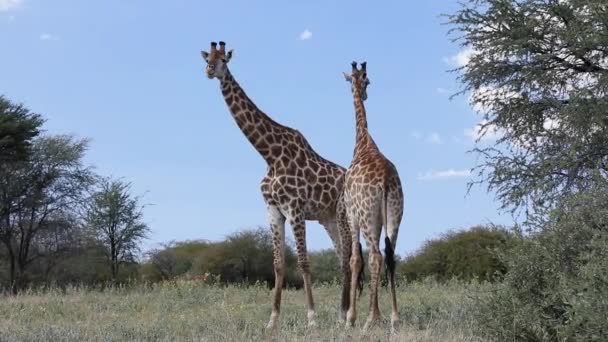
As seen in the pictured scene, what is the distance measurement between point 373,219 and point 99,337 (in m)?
3.27

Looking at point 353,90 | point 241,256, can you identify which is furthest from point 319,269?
point 353,90

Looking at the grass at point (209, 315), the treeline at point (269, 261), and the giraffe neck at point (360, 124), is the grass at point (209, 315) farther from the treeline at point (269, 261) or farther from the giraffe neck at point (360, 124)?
the treeline at point (269, 261)

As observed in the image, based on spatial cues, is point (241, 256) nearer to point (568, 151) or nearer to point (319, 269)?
point (319, 269)

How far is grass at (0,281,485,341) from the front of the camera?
28.3ft

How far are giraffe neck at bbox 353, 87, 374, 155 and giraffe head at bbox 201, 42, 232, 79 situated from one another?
5.81 feet

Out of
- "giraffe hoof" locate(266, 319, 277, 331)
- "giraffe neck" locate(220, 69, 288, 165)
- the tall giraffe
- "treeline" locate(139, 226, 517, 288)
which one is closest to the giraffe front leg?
the tall giraffe

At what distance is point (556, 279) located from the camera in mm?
7590

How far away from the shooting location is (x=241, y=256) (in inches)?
1241

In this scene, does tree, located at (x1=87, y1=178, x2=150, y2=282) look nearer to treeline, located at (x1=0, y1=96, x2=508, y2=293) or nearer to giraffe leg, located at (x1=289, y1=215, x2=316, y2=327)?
treeline, located at (x1=0, y1=96, x2=508, y2=293)

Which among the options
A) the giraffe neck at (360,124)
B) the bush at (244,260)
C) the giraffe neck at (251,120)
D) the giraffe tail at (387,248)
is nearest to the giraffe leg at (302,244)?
the giraffe neck at (251,120)

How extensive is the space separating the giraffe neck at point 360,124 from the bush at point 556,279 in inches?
112

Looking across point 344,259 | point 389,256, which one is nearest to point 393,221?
point 389,256

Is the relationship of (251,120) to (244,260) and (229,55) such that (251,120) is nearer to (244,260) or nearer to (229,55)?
(229,55)

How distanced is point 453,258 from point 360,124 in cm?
1726
